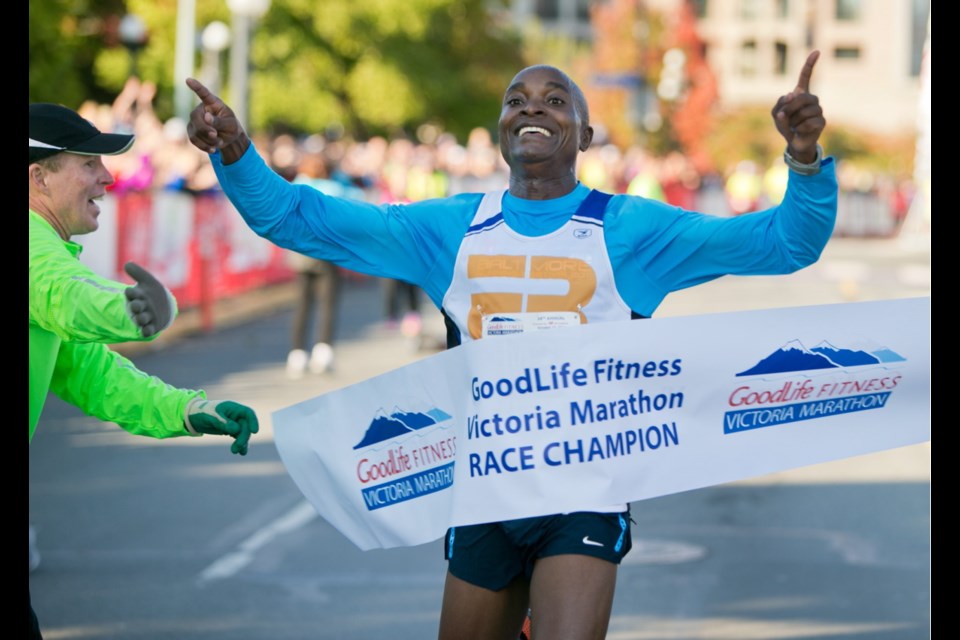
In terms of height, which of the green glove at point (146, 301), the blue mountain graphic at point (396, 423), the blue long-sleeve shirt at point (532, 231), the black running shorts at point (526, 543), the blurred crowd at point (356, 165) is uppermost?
the blurred crowd at point (356, 165)

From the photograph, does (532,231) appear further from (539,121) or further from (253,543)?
(253,543)

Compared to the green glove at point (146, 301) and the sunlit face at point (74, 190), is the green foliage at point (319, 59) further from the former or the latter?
the green glove at point (146, 301)

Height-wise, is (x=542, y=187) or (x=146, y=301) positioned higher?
(x=542, y=187)

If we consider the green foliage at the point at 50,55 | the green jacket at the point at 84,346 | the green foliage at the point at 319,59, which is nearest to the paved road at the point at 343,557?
the green jacket at the point at 84,346

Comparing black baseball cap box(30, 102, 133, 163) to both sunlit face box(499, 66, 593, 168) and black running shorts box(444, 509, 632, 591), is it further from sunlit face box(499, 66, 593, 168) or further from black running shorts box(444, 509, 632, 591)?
black running shorts box(444, 509, 632, 591)

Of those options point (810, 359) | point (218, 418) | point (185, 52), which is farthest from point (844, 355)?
point (185, 52)

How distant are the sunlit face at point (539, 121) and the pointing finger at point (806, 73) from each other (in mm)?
659

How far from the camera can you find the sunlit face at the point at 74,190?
14.3 ft

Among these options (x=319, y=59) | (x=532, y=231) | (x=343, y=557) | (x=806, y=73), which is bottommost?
(x=343, y=557)

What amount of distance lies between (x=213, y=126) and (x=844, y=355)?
184 cm

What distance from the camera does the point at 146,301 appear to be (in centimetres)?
368

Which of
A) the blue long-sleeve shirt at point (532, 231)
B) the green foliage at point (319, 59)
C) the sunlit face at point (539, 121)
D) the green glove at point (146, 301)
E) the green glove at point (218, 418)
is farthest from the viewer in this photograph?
the green foliage at point (319, 59)
